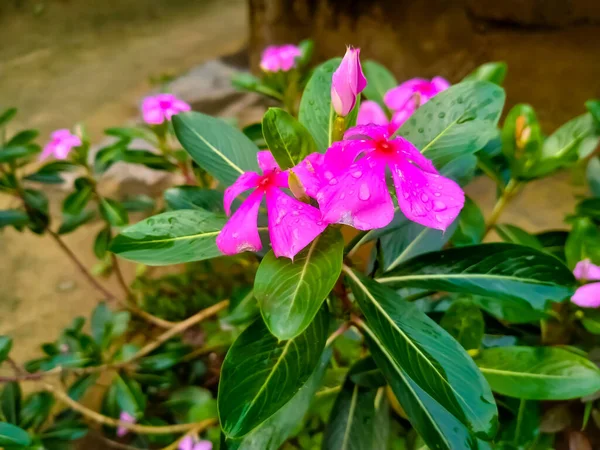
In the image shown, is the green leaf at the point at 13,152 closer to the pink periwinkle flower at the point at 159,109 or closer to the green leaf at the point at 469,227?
the pink periwinkle flower at the point at 159,109

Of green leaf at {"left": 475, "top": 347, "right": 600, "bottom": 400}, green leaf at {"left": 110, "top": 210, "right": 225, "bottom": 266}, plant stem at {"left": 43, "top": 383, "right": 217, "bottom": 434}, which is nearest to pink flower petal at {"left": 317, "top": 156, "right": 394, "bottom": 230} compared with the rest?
green leaf at {"left": 110, "top": 210, "right": 225, "bottom": 266}

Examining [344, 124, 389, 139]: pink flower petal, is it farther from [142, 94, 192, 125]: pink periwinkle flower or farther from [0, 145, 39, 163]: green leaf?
[0, 145, 39, 163]: green leaf

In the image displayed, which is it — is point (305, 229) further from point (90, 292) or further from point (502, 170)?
point (90, 292)

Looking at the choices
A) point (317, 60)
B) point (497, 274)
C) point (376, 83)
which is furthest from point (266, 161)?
point (317, 60)

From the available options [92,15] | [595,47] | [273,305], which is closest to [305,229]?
[273,305]

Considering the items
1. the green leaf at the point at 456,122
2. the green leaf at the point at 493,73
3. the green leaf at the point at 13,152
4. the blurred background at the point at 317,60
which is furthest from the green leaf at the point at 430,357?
the blurred background at the point at 317,60
